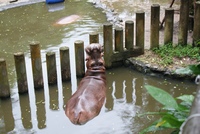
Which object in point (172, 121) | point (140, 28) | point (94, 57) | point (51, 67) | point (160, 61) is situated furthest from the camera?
point (140, 28)

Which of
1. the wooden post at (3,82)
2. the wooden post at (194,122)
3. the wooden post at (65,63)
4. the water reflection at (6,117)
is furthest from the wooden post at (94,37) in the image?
the wooden post at (194,122)

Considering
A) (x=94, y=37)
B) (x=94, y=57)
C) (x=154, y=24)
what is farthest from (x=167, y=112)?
(x=154, y=24)

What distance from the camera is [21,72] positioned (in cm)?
567

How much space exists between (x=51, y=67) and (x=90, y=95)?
1353 millimetres

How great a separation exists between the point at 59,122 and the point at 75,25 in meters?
5.16

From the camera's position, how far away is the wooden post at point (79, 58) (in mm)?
6137

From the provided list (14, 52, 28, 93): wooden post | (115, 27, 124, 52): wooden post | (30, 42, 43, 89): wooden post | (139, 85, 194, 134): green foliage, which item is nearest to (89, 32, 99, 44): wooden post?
(115, 27, 124, 52): wooden post

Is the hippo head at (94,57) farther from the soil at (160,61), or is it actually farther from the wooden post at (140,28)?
the wooden post at (140,28)

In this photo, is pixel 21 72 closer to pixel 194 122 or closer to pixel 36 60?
pixel 36 60

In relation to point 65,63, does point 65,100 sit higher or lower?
lower

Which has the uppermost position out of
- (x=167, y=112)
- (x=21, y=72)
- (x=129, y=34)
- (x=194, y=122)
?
(x=194, y=122)

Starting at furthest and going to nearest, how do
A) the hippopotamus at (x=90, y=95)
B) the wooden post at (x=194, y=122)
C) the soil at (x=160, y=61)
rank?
the soil at (x=160, y=61)
the hippopotamus at (x=90, y=95)
the wooden post at (x=194, y=122)

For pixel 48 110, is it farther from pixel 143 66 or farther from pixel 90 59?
pixel 143 66

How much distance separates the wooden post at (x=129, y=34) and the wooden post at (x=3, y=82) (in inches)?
95.8
